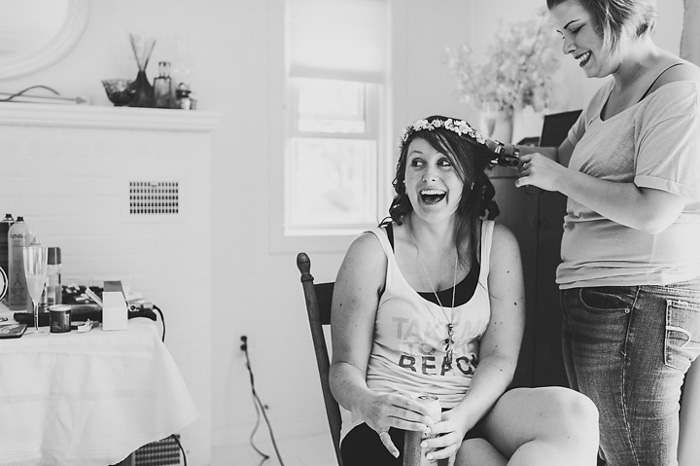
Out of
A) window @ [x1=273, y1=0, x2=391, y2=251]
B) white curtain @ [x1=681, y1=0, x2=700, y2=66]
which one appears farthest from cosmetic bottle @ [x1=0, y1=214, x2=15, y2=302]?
white curtain @ [x1=681, y1=0, x2=700, y2=66]

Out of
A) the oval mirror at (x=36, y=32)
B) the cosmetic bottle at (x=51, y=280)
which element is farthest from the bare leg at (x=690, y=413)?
the oval mirror at (x=36, y=32)

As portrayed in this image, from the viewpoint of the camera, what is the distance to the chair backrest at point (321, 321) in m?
1.67

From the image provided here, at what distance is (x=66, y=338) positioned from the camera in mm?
2035

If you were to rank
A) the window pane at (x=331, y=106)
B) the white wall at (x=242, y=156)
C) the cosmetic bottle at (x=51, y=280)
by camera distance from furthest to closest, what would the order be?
the window pane at (x=331, y=106), the white wall at (x=242, y=156), the cosmetic bottle at (x=51, y=280)

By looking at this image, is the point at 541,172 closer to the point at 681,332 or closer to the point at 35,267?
the point at 681,332

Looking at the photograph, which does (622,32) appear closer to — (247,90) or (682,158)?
(682,158)

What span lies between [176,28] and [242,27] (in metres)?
0.31

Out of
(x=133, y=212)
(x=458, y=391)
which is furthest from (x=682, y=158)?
(x=133, y=212)

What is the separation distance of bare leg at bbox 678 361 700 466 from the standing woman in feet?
0.63

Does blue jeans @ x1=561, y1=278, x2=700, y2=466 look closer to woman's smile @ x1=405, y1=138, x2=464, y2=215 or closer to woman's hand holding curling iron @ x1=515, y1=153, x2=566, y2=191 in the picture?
woman's hand holding curling iron @ x1=515, y1=153, x2=566, y2=191

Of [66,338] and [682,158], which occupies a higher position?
[682,158]

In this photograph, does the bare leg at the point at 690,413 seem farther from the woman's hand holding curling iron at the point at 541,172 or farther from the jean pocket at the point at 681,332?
the woman's hand holding curling iron at the point at 541,172

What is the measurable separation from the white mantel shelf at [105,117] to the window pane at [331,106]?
758 millimetres

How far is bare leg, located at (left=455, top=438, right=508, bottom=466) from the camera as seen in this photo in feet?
4.77
